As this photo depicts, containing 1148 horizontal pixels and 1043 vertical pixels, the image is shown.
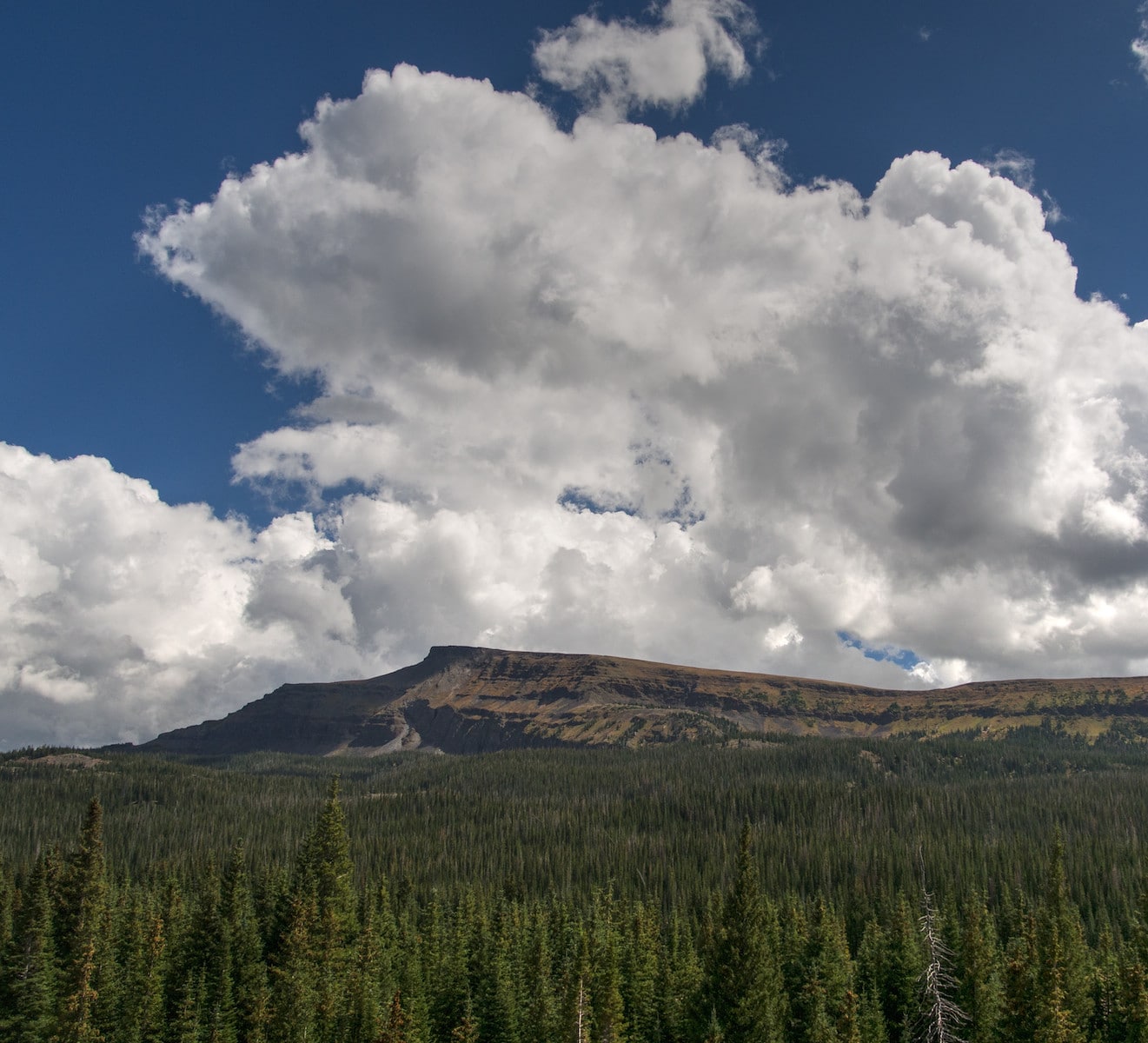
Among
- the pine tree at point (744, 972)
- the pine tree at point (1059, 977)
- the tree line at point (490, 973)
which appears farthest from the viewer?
the tree line at point (490, 973)

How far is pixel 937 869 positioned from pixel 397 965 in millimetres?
92788

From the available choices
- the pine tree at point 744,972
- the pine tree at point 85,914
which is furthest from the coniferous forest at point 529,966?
the pine tree at point 85,914

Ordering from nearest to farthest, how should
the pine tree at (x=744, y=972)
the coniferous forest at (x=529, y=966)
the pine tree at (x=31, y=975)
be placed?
1. the pine tree at (x=744, y=972)
2. the coniferous forest at (x=529, y=966)
3. the pine tree at (x=31, y=975)

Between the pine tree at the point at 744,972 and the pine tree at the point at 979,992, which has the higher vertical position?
the pine tree at the point at 744,972

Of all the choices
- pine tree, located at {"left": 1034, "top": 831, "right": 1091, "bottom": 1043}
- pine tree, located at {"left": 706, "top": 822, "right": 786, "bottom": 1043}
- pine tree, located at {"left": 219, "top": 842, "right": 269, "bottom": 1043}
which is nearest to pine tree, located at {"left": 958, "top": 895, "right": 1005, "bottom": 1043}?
pine tree, located at {"left": 1034, "top": 831, "right": 1091, "bottom": 1043}

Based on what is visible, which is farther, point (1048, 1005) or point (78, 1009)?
point (78, 1009)

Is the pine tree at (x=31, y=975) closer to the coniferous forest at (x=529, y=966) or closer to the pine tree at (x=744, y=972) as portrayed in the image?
the coniferous forest at (x=529, y=966)

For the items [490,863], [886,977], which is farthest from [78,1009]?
[490,863]

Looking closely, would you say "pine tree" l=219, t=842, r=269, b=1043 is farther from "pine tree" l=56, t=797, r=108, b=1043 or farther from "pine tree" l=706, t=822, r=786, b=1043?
"pine tree" l=706, t=822, r=786, b=1043

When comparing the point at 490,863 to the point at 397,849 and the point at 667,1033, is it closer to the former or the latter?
the point at 397,849

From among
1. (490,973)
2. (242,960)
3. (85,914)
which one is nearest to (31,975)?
(85,914)

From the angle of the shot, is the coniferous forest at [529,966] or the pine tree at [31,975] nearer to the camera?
the coniferous forest at [529,966]

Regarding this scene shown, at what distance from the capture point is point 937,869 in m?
139

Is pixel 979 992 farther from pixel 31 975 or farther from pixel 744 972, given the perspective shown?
pixel 31 975
